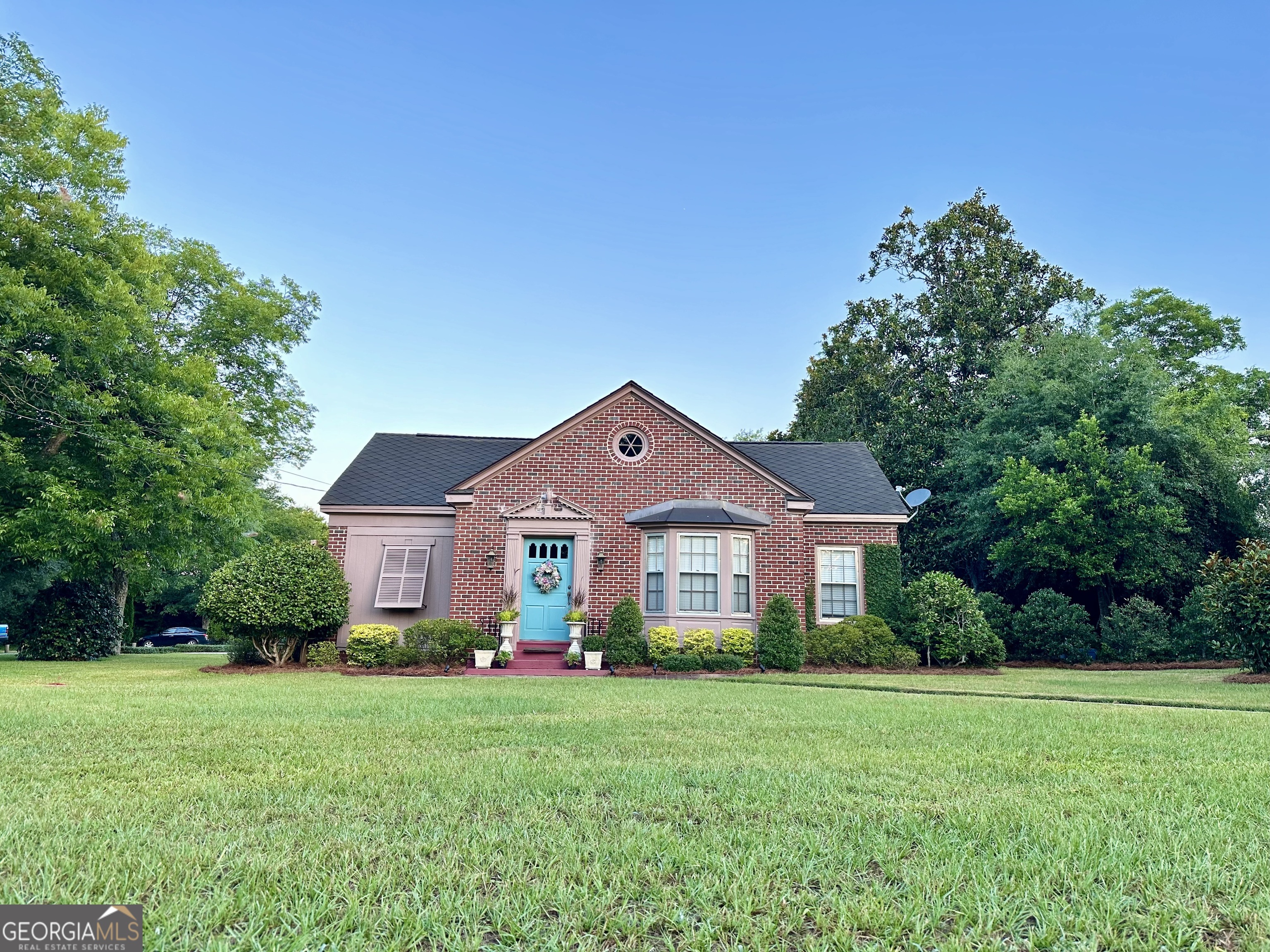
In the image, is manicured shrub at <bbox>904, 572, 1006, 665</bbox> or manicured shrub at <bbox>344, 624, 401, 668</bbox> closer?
manicured shrub at <bbox>344, 624, 401, 668</bbox>

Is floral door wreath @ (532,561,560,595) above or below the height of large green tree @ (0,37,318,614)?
below

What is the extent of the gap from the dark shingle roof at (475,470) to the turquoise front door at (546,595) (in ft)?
9.24

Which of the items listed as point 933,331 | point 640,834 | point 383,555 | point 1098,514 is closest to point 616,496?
point 383,555

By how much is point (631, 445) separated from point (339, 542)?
7.30 metres

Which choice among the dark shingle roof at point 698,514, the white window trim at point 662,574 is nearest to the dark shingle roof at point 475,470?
the dark shingle roof at point 698,514

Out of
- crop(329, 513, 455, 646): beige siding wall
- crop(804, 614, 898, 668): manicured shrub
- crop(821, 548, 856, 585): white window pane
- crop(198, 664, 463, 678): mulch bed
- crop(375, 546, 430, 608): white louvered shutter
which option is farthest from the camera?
crop(821, 548, 856, 585): white window pane

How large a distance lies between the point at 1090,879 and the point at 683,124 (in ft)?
64.9

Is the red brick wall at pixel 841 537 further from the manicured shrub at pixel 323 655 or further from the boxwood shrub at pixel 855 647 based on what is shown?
the manicured shrub at pixel 323 655

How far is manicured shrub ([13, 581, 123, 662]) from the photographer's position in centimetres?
1883

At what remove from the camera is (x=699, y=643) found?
1485 cm

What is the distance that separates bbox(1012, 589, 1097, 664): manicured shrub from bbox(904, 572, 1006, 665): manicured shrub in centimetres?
313

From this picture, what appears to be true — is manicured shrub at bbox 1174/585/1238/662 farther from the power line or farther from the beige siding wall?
the power line

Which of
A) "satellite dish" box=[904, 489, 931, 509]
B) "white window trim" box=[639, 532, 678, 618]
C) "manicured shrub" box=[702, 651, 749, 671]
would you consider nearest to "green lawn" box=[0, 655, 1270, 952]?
"manicured shrub" box=[702, 651, 749, 671]

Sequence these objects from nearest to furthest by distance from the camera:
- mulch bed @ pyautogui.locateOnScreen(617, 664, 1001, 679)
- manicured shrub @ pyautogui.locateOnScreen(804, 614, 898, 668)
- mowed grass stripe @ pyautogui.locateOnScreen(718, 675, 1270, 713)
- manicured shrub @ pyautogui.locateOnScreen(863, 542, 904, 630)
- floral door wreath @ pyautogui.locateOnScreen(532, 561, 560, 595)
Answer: mowed grass stripe @ pyautogui.locateOnScreen(718, 675, 1270, 713) < mulch bed @ pyautogui.locateOnScreen(617, 664, 1001, 679) < manicured shrub @ pyautogui.locateOnScreen(804, 614, 898, 668) < floral door wreath @ pyautogui.locateOnScreen(532, 561, 560, 595) < manicured shrub @ pyautogui.locateOnScreen(863, 542, 904, 630)
